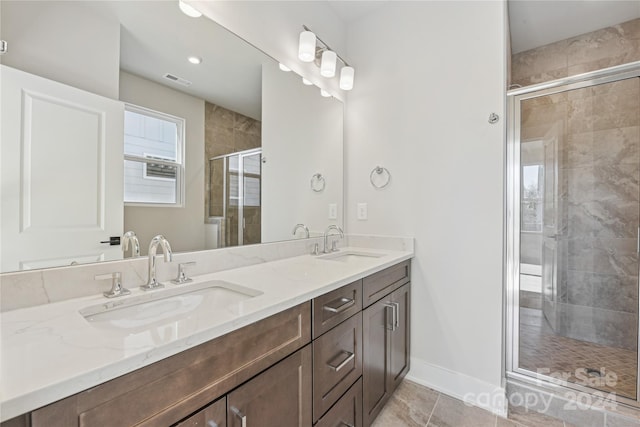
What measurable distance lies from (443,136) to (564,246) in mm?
1407

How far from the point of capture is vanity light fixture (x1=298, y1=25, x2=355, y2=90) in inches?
68.8

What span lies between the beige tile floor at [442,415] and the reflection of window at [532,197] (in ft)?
3.59

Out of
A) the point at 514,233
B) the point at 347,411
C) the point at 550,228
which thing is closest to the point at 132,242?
the point at 347,411

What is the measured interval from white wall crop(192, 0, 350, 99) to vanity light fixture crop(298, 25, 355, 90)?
68 millimetres

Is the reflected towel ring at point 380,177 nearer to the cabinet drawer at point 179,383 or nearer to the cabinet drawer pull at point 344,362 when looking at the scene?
the cabinet drawer pull at point 344,362

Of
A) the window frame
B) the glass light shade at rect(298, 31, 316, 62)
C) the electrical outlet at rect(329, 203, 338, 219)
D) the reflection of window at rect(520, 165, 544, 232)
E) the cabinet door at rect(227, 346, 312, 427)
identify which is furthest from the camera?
the electrical outlet at rect(329, 203, 338, 219)

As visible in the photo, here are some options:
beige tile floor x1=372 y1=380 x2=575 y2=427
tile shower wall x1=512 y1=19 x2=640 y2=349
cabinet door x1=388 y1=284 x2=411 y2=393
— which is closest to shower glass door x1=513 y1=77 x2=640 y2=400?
tile shower wall x1=512 y1=19 x2=640 y2=349

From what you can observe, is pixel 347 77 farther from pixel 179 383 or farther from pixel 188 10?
pixel 179 383

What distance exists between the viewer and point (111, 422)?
0.53 meters

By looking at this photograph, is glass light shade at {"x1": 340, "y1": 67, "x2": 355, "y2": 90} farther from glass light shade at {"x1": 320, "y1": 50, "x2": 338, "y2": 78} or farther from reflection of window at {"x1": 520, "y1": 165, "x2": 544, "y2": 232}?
reflection of window at {"x1": 520, "y1": 165, "x2": 544, "y2": 232}

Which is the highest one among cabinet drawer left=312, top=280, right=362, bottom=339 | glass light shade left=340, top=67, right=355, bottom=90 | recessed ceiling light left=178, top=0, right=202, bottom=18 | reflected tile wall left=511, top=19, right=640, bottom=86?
reflected tile wall left=511, top=19, right=640, bottom=86

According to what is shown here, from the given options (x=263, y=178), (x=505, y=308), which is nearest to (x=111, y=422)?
(x=263, y=178)

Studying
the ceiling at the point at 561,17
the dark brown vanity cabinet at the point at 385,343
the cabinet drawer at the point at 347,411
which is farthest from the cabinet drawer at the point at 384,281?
the ceiling at the point at 561,17

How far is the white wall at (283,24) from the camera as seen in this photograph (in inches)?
55.1
